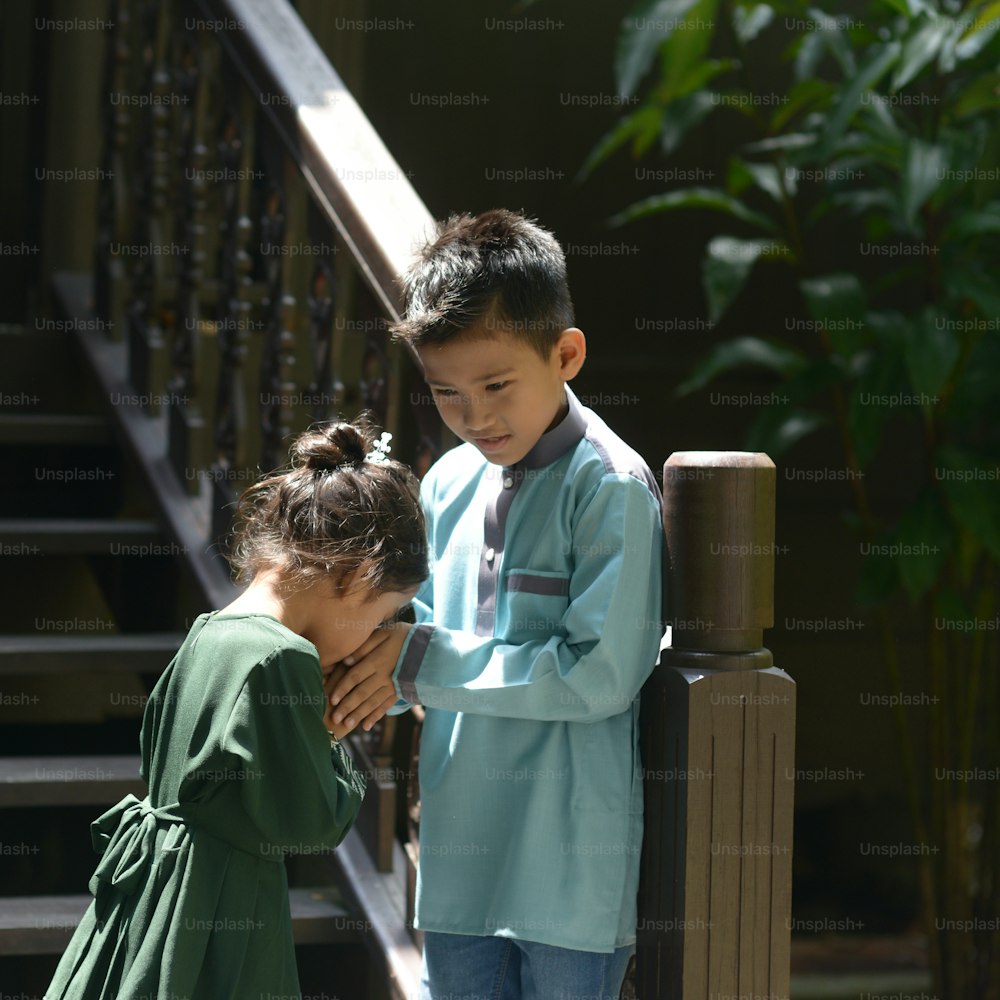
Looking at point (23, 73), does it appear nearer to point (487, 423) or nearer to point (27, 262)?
point (27, 262)

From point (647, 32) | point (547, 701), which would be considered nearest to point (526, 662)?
point (547, 701)

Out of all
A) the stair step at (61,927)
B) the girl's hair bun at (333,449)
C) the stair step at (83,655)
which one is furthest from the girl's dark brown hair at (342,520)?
the stair step at (83,655)

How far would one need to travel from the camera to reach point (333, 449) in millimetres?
1610

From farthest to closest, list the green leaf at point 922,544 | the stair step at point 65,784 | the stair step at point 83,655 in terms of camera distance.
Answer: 1. the green leaf at point 922,544
2. the stair step at point 83,655
3. the stair step at point 65,784

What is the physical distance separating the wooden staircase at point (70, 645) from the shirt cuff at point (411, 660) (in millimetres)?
885

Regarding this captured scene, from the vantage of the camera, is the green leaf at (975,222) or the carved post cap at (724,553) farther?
the green leaf at (975,222)

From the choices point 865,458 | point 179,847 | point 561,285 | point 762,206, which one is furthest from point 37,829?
point 762,206

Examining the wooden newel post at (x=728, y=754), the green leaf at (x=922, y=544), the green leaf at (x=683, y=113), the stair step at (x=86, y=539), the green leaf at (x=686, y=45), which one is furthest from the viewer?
the green leaf at (x=683, y=113)

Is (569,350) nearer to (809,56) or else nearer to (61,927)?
(61,927)

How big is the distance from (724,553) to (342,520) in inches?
17.1

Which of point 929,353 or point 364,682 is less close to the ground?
point 929,353

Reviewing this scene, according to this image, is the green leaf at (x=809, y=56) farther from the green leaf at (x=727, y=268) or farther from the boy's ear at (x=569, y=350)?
the boy's ear at (x=569, y=350)

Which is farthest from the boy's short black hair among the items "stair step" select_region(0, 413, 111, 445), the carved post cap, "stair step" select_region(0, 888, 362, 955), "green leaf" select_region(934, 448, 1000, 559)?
"green leaf" select_region(934, 448, 1000, 559)

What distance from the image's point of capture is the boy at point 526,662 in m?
1.48
